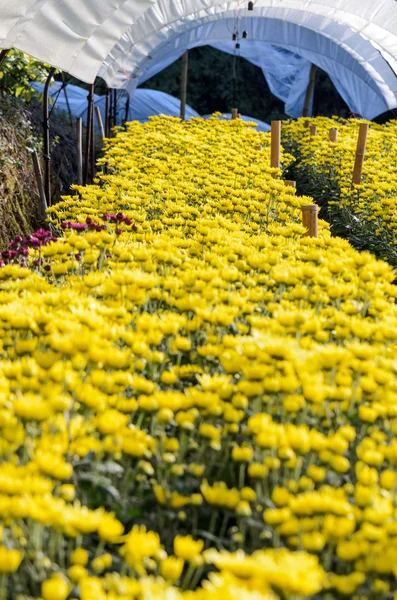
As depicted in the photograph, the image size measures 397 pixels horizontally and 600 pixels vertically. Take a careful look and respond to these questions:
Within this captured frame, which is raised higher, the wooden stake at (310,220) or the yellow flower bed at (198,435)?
the wooden stake at (310,220)

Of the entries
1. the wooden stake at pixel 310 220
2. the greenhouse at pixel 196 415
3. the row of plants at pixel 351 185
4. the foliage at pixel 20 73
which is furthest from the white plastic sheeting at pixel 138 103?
the wooden stake at pixel 310 220

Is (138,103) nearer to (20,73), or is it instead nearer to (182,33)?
(182,33)

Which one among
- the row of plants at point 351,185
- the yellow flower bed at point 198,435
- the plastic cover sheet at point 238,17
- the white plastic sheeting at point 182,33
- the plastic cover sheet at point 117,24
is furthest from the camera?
the plastic cover sheet at point 238,17

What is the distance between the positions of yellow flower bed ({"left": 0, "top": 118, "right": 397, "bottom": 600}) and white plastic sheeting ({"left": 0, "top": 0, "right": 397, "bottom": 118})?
2.57 metres

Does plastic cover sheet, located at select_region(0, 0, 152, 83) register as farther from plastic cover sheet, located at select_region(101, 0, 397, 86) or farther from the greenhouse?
plastic cover sheet, located at select_region(101, 0, 397, 86)

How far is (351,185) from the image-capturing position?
709 centimetres

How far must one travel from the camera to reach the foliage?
7570 millimetres

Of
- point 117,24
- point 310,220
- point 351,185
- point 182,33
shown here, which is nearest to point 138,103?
point 182,33

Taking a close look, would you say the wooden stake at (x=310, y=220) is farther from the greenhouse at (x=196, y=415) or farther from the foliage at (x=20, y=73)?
the foliage at (x=20, y=73)

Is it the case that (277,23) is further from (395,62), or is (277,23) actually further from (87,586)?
(87,586)

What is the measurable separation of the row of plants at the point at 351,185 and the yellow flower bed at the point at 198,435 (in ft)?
9.91

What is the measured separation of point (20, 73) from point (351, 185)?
12.2 feet

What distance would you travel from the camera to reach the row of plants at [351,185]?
18.6 ft

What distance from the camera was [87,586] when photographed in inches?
45.5
